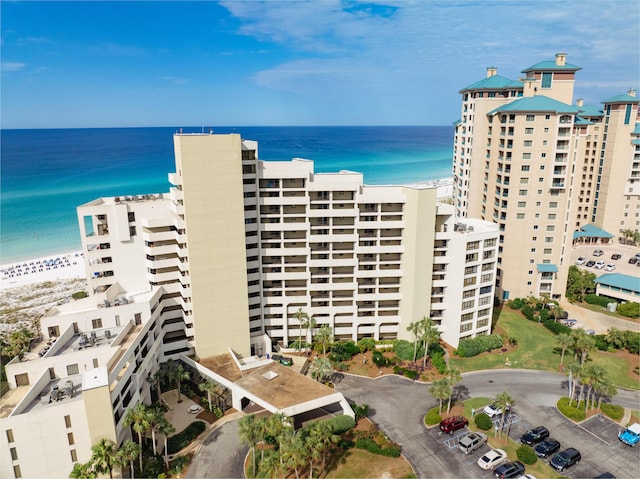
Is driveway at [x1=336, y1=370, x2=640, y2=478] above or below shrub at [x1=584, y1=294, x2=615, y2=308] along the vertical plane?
below

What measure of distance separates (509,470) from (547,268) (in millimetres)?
49770

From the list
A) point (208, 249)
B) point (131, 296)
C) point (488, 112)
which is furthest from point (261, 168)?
point (488, 112)

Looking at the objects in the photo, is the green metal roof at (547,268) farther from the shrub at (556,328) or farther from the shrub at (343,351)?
the shrub at (343,351)

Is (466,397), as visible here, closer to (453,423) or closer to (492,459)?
(453,423)

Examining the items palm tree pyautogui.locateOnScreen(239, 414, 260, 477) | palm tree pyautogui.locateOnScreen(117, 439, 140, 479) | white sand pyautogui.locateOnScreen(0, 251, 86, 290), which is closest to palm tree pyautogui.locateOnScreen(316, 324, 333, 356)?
palm tree pyautogui.locateOnScreen(239, 414, 260, 477)

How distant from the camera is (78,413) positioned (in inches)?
1526

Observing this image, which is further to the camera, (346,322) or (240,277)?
(346,322)

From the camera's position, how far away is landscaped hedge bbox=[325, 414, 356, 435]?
48.3 meters

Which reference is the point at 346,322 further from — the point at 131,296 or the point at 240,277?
the point at 131,296

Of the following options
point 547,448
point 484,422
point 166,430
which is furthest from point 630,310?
point 166,430

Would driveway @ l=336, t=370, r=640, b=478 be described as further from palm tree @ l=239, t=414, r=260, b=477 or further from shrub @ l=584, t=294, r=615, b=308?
shrub @ l=584, t=294, r=615, b=308

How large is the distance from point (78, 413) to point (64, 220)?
147 meters

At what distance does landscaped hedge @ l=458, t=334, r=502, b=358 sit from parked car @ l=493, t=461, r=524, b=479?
22586 millimetres

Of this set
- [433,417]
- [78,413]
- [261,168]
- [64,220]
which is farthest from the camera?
[64,220]
